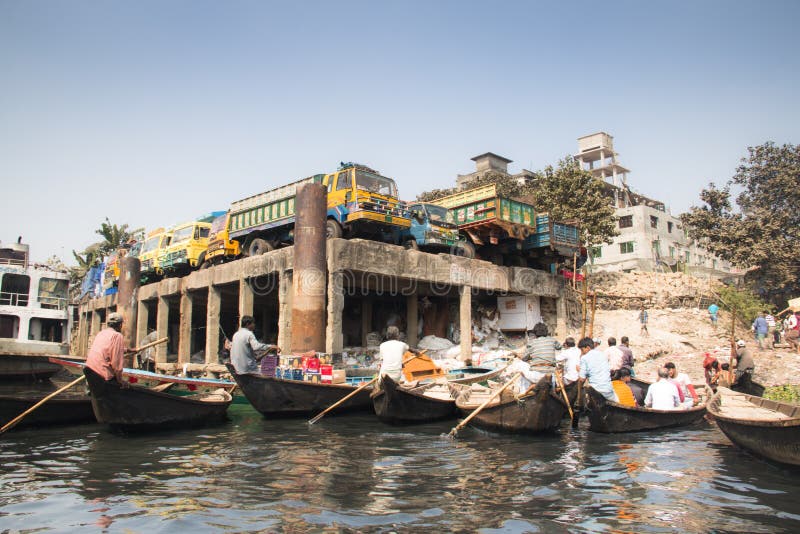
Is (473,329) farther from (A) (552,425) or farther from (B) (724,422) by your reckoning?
(B) (724,422)

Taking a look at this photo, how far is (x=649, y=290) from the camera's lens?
29188mm

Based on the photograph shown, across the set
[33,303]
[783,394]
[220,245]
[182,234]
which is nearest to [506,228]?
[783,394]

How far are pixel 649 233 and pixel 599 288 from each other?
12738mm

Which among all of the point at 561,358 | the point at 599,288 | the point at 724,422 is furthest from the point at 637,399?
the point at 599,288

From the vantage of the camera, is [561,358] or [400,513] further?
[561,358]

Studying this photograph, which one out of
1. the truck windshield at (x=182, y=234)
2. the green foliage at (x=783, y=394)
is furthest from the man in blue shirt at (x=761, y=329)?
the truck windshield at (x=182, y=234)

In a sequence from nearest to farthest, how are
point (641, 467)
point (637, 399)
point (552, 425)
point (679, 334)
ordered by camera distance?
1. point (641, 467)
2. point (552, 425)
3. point (637, 399)
4. point (679, 334)

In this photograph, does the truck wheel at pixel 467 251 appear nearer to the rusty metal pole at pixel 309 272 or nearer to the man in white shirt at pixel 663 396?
the rusty metal pole at pixel 309 272

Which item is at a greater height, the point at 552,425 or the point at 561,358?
the point at 561,358

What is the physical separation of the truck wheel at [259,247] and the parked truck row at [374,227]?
0.12 ft

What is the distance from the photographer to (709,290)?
2966cm

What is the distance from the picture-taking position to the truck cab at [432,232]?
20.5 meters

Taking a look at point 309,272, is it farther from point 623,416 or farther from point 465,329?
point 623,416

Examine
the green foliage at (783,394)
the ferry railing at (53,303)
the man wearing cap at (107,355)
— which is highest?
the ferry railing at (53,303)
